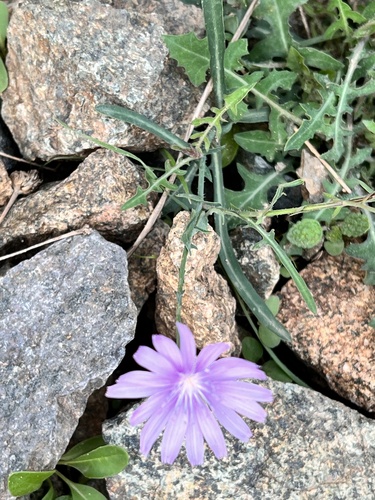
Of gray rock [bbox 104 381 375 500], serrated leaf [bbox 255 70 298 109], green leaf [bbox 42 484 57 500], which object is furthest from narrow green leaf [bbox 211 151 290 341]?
green leaf [bbox 42 484 57 500]

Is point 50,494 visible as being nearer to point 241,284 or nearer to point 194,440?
point 194,440

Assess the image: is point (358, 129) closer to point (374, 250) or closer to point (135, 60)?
point (374, 250)

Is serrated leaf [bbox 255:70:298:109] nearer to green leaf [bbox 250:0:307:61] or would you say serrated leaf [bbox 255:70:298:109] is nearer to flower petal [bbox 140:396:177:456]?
green leaf [bbox 250:0:307:61]

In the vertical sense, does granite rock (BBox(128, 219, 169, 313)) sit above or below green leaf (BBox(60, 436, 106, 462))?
above

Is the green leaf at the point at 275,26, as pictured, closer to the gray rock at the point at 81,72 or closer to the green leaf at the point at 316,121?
the green leaf at the point at 316,121

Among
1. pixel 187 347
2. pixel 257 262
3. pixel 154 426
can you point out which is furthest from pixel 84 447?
pixel 257 262

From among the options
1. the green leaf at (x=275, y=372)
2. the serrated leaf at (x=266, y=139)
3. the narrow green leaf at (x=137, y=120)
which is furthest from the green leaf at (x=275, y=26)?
the green leaf at (x=275, y=372)
